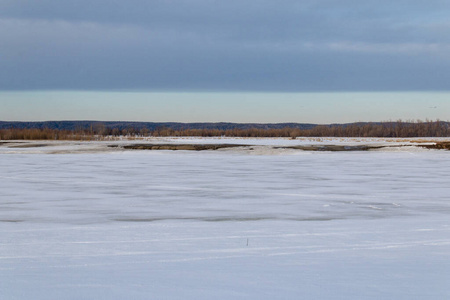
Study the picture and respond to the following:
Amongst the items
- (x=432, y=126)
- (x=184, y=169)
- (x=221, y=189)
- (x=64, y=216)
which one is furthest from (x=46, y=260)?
(x=432, y=126)

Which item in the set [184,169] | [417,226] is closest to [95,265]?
[417,226]

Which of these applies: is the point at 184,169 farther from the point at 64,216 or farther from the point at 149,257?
the point at 149,257

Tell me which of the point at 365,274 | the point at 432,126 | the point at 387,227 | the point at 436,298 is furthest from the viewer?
the point at 432,126

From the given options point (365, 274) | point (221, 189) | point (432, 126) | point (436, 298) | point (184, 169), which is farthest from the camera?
point (432, 126)

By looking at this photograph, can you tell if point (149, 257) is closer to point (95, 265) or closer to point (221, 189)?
point (95, 265)

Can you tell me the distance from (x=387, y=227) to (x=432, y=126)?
167ft

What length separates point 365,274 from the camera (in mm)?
4211

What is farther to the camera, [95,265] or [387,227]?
[387,227]

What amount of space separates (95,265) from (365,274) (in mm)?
1910

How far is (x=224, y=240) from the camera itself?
5.59 metres

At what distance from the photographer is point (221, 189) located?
10.5 m

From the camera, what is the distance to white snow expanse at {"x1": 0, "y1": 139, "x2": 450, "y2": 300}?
388cm

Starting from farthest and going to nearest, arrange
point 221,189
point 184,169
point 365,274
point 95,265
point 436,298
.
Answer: point 184,169
point 221,189
point 95,265
point 365,274
point 436,298

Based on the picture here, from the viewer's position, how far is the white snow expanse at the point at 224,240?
388 cm
